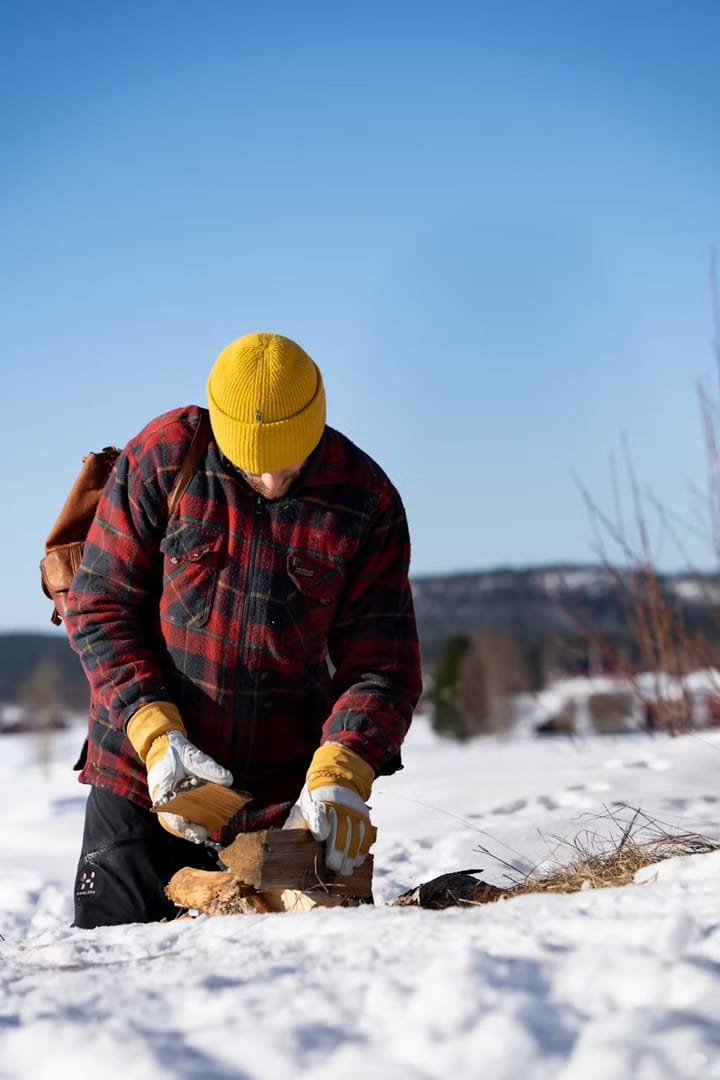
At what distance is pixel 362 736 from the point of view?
291cm

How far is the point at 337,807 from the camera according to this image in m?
2.75

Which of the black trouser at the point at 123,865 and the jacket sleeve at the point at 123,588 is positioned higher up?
the jacket sleeve at the point at 123,588

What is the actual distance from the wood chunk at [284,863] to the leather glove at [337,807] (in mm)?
32

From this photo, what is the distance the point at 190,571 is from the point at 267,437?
42cm

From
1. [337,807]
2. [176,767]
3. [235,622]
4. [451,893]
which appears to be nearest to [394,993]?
[451,893]

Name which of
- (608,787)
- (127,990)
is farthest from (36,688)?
(127,990)

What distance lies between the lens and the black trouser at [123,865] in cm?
295

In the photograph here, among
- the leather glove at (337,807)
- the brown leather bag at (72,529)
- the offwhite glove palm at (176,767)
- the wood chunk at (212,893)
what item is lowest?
the wood chunk at (212,893)

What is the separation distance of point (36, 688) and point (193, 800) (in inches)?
2020

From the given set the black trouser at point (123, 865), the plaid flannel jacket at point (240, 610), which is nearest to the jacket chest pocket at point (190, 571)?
the plaid flannel jacket at point (240, 610)

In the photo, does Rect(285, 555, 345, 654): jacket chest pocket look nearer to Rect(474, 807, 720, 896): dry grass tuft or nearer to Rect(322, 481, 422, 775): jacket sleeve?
Rect(322, 481, 422, 775): jacket sleeve

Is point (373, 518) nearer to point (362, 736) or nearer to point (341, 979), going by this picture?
point (362, 736)

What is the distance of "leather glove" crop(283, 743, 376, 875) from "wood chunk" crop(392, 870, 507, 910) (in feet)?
0.64

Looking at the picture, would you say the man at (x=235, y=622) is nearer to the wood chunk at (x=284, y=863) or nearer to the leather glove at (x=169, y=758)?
the leather glove at (x=169, y=758)
